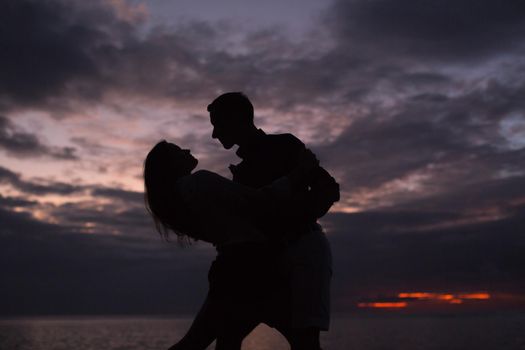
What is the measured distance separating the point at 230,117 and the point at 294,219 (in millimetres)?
780

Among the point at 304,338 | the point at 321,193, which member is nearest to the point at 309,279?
the point at 304,338

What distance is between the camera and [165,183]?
3227 mm

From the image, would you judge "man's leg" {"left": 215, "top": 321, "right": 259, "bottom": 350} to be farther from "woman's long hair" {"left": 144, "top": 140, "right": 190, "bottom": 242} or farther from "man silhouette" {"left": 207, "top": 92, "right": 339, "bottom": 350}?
"woman's long hair" {"left": 144, "top": 140, "right": 190, "bottom": 242}

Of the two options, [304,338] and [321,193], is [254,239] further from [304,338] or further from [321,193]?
[304,338]

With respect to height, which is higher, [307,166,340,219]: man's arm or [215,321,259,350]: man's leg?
[307,166,340,219]: man's arm

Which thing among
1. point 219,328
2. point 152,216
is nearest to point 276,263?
point 219,328

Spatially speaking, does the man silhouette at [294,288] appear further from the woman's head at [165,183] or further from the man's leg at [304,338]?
the woman's head at [165,183]

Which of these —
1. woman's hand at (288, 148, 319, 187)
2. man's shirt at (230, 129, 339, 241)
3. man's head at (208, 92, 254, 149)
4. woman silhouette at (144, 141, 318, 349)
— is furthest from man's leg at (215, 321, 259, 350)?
man's head at (208, 92, 254, 149)

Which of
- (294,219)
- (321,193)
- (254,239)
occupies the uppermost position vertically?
(321,193)

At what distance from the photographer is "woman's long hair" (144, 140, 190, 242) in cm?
321

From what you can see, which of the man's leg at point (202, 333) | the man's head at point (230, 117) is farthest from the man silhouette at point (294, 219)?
the man's leg at point (202, 333)

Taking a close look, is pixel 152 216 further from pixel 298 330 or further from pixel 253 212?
pixel 298 330

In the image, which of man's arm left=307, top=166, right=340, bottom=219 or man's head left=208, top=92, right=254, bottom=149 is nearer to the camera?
man's arm left=307, top=166, right=340, bottom=219

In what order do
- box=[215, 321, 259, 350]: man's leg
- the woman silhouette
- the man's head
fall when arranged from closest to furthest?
1. the woman silhouette
2. box=[215, 321, 259, 350]: man's leg
3. the man's head
